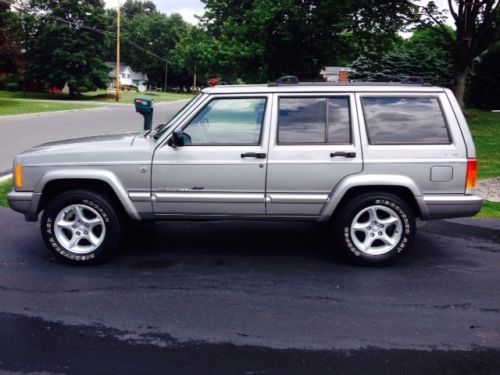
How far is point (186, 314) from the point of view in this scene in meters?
4.33

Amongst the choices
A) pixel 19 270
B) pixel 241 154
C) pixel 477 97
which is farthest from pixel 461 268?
pixel 477 97

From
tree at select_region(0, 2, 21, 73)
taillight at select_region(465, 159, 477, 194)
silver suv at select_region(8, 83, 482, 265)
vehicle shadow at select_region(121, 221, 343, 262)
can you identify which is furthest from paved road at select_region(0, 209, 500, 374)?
tree at select_region(0, 2, 21, 73)

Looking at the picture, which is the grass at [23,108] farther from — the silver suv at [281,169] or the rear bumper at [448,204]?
the rear bumper at [448,204]

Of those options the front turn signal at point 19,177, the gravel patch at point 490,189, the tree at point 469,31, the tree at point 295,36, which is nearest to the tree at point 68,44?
the tree at point 295,36

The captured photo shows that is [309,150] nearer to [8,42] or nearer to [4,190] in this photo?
[4,190]

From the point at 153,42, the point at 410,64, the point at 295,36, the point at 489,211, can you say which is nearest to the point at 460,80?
the point at 410,64

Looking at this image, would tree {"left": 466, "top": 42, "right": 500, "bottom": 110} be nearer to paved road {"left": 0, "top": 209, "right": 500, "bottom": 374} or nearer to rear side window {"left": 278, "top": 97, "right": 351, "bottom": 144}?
paved road {"left": 0, "top": 209, "right": 500, "bottom": 374}

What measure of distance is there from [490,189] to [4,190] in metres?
8.12

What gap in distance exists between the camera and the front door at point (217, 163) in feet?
17.5

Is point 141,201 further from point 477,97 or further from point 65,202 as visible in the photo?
point 477,97

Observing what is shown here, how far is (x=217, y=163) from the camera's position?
5.32 metres

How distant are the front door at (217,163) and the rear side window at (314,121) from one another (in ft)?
0.60

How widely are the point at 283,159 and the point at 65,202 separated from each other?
2.14 metres

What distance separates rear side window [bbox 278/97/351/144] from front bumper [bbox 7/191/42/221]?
2.42 m
